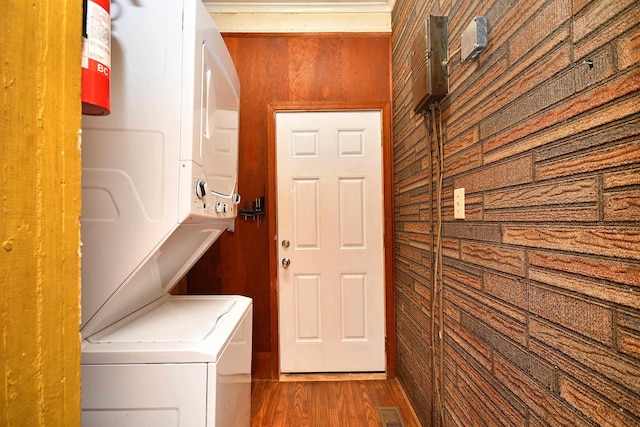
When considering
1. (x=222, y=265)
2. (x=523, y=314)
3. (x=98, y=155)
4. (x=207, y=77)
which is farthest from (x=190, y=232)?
(x=222, y=265)

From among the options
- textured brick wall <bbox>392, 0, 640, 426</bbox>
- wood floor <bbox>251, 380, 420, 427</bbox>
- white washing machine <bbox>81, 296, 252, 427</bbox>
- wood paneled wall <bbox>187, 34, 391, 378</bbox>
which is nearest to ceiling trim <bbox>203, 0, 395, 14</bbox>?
wood paneled wall <bbox>187, 34, 391, 378</bbox>

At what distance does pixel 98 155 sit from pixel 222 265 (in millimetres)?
1607

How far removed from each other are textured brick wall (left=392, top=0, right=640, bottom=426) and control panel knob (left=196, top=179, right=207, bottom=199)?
0.95 metres

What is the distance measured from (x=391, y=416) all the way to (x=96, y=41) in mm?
2236

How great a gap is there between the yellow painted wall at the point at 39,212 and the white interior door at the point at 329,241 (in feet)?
6.35

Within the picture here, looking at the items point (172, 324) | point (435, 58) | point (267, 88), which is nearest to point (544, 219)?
point (435, 58)

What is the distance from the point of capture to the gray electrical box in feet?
3.63

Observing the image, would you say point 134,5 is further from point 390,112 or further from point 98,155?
point 390,112

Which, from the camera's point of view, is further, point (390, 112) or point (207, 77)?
point (390, 112)

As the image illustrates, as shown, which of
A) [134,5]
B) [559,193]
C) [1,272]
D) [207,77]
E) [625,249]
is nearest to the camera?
[1,272]

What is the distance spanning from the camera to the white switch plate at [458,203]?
130 centimetres

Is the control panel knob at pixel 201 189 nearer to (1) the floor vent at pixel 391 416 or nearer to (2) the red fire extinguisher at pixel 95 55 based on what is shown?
(2) the red fire extinguisher at pixel 95 55

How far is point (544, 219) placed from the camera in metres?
0.84

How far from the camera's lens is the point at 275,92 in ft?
8.34
